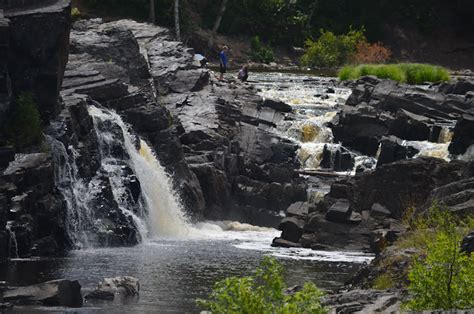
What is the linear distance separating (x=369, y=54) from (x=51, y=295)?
63081 millimetres

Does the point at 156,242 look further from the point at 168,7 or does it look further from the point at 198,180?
the point at 168,7

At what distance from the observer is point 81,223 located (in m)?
41.3

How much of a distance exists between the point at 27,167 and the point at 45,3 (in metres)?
7.00

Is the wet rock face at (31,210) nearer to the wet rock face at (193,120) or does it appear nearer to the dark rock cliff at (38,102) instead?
the dark rock cliff at (38,102)

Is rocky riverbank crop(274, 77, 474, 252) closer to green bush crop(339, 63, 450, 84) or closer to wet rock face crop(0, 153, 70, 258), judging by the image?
green bush crop(339, 63, 450, 84)

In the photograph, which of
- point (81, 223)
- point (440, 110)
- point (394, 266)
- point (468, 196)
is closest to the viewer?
point (394, 266)

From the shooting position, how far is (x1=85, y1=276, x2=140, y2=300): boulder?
2931 centimetres

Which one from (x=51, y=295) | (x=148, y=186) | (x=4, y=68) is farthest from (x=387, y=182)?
(x=51, y=295)

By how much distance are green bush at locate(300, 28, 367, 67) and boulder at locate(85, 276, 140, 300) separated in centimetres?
5786

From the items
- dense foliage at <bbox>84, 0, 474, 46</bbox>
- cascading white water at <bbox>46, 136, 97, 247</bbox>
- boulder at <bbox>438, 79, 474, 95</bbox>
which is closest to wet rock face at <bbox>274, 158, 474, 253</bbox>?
cascading white water at <bbox>46, 136, 97, 247</bbox>

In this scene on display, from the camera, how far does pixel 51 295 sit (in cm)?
2778

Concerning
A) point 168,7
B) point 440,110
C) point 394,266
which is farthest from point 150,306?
point 168,7

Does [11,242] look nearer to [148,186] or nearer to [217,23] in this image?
[148,186]

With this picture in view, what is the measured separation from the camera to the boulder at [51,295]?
27.6 meters
